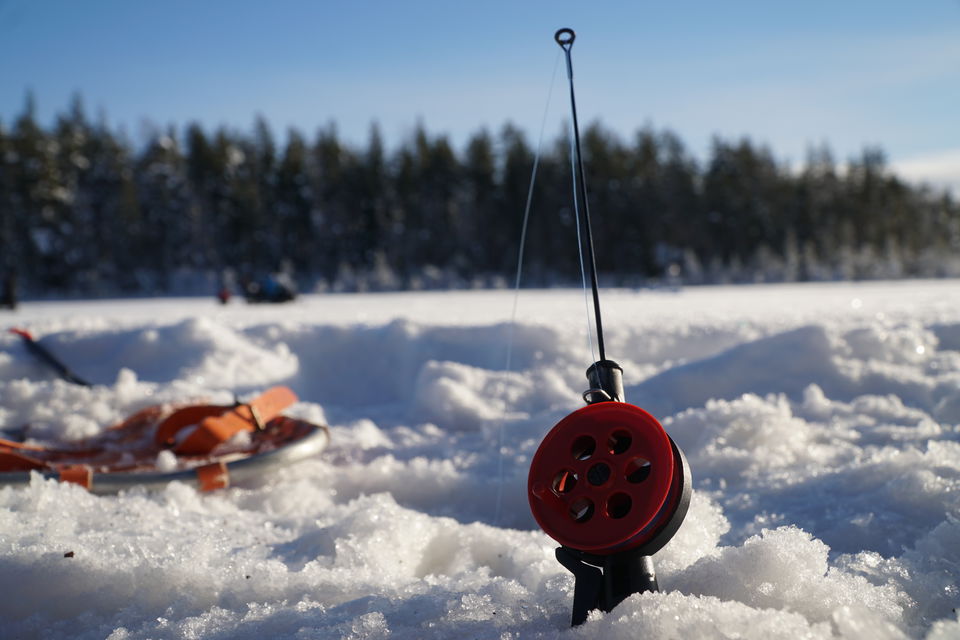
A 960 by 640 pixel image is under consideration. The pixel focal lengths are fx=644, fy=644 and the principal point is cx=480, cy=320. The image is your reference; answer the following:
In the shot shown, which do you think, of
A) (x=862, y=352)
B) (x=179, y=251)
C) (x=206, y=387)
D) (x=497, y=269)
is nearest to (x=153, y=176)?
(x=179, y=251)

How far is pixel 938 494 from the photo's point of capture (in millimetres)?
1910

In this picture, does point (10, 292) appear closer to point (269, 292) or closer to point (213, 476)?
point (269, 292)

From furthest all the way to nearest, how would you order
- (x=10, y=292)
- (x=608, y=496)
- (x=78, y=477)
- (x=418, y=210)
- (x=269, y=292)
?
(x=418, y=210), (x=269, y=292), (x=10, y=292), (x=78, y=477), (x=608, y=496)

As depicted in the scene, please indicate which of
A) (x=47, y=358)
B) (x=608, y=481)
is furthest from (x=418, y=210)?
(x=608, y=481)

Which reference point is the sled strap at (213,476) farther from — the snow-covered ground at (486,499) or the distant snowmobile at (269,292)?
the distant snowmobile at (269,292)

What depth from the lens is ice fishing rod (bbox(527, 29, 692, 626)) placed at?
1199mm

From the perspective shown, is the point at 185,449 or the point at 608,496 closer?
the point at 608,496

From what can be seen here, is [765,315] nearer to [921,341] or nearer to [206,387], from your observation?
[921,341]

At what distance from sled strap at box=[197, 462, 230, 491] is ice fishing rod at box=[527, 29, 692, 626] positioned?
185cm

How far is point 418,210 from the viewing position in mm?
43719

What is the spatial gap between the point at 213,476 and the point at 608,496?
6.62 ft

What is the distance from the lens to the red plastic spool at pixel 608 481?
47.1 inches

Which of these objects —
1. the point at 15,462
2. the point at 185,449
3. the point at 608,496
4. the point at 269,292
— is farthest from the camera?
the point at 269,292

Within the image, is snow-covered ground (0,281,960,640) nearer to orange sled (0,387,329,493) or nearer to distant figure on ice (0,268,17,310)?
orange sled (0,387,329,493)
